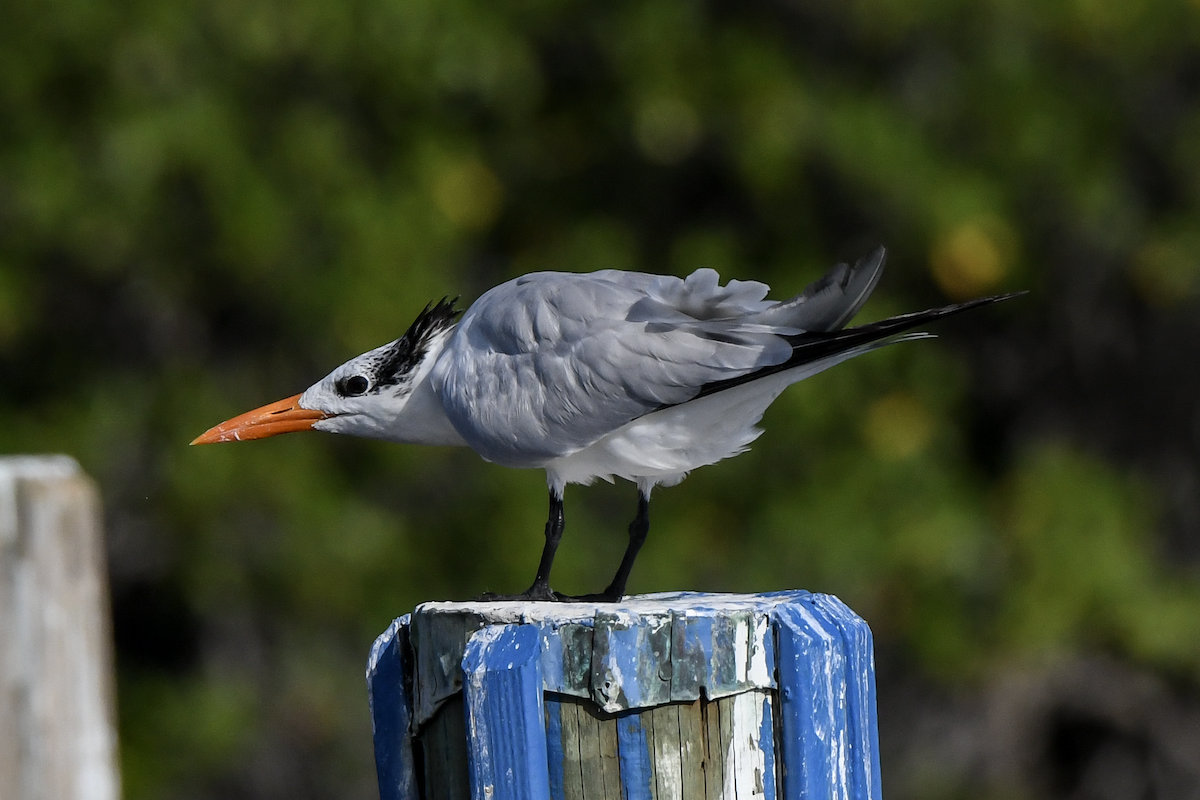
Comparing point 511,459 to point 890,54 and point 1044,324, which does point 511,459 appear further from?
point 1044,324

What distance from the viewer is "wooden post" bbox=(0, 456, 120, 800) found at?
1.78 metres

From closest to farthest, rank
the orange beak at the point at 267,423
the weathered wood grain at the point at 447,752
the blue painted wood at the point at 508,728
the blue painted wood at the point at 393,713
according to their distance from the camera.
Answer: the blue painted wood at the point at 508,728, the weathered wood grain at the point at 447,752, the blue painted wood at the point at 393,713, the orange beak at the point at 267,423

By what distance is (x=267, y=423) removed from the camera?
394 centimetres

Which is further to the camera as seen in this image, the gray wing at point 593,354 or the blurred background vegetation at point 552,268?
the blurred background vegetation at point 552,268

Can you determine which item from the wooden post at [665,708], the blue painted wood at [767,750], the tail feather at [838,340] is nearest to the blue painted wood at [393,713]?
the wooden post at [665,708]

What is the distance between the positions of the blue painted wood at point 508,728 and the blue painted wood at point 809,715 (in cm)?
38

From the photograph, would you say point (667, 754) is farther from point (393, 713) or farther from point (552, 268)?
point (552, 268)

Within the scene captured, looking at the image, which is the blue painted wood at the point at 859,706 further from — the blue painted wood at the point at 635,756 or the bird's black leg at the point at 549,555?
the bird's black leg at the point at 549,555

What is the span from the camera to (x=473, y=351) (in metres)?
3.59

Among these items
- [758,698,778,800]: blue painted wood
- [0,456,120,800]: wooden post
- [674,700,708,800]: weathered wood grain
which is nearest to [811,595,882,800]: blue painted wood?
[758,698,778,800]: blue painted wood

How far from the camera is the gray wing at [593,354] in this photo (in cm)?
325

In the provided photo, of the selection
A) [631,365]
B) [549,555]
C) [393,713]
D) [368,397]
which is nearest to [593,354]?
[631,365]

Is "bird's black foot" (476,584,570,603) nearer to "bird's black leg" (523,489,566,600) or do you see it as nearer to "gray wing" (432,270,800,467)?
"bird's black leg" (523,489,566,600)

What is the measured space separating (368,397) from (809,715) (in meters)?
1.80
